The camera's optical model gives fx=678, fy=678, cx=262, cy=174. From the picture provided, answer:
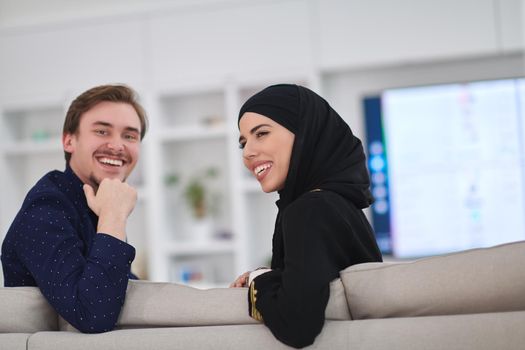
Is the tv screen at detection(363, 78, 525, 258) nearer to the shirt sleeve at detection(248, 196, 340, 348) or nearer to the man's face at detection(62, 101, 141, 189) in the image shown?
the man's face at detection(62, 101, 141, 189)

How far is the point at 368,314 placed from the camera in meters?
1.40

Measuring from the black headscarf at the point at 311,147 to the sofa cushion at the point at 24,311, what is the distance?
55 cm

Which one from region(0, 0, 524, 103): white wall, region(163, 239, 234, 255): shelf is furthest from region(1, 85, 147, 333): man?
region(163, 239, 234, 255): shelf

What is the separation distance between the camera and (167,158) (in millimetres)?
5355

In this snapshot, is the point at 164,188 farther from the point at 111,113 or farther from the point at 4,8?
the point at 111,113

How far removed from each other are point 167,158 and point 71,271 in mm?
3833

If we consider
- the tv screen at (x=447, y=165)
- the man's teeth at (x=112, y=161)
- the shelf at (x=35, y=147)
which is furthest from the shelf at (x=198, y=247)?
the man's teeth at (x=112, y=161)

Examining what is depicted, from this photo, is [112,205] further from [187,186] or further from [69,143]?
[187,186]

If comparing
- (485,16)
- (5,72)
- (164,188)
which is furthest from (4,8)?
(485,16)

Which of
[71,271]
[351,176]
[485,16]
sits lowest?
[71,271]

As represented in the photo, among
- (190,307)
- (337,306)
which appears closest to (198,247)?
(190,307)

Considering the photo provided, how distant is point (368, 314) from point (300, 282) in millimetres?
169

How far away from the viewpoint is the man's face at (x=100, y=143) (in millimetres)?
2033

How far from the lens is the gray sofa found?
128cm
